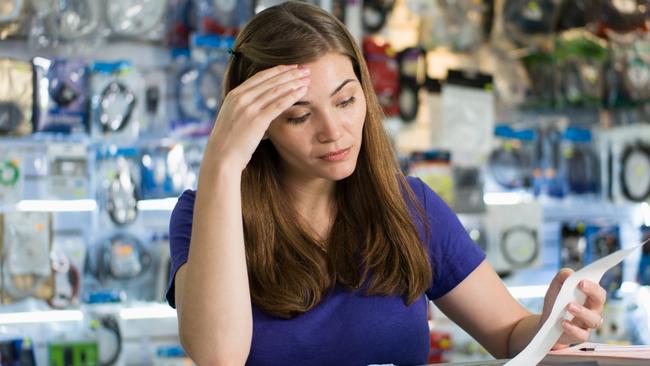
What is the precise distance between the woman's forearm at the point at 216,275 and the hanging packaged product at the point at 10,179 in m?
2.19

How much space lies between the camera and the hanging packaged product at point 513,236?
4273 mm

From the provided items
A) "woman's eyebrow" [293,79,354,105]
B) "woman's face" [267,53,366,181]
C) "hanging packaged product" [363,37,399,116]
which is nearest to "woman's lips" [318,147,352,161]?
"woman's face" [267,53,366,181]

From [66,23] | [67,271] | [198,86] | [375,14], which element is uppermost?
[375,14]

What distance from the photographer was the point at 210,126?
12.5ft

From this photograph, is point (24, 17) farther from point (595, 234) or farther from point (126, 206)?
point (595, 234)

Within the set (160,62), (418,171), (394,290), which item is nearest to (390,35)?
(418,171)

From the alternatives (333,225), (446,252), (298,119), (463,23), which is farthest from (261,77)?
(463,23)

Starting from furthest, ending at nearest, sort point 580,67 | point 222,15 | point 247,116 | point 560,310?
point 580,67 → point 222,15 → point 247,116 → point 560,310

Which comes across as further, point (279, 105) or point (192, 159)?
point (192, 159)

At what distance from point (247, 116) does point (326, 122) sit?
0.19m

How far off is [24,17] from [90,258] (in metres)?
0.96

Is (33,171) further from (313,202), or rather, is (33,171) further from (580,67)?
(580,67)

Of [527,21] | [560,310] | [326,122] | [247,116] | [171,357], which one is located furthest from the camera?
[527,21]

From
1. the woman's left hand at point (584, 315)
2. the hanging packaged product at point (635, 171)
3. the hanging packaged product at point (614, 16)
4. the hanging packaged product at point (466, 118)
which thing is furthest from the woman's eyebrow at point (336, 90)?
the hanging packaged product at point (635, 171)
